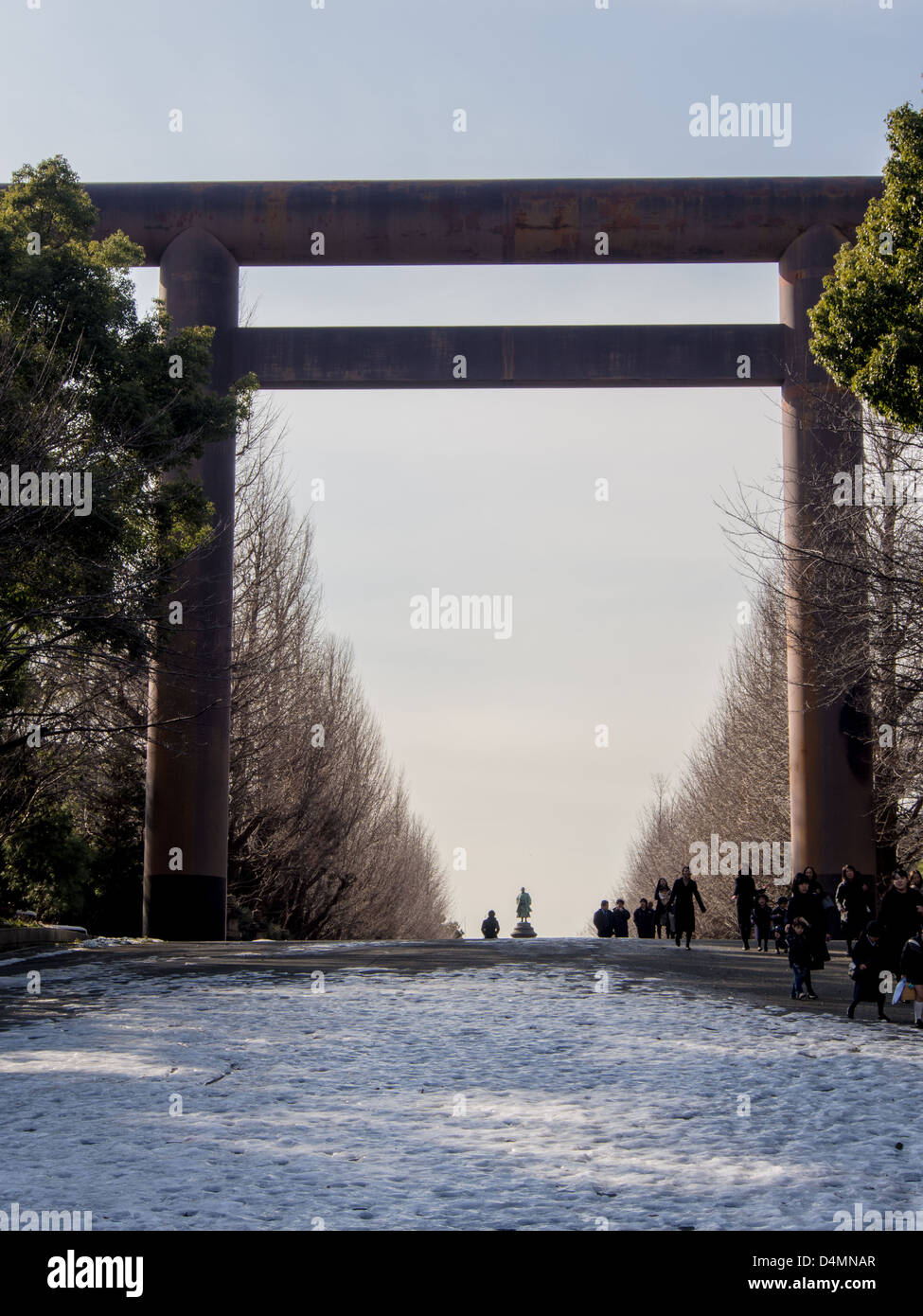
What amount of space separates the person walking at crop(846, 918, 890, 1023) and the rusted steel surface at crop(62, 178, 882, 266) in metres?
15.2

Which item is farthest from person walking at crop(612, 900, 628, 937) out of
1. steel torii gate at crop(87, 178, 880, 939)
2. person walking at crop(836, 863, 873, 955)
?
person walking at crop(836, 863, 873, 955)

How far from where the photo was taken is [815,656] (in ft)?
79.9

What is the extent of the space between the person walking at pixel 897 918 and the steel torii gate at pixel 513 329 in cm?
1119

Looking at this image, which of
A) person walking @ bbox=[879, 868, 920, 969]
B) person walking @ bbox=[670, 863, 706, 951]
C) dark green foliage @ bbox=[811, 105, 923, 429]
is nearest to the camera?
person walking @ bbox=[879, 868, 920, 969]

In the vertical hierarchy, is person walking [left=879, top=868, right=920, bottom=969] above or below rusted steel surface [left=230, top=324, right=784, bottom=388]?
below

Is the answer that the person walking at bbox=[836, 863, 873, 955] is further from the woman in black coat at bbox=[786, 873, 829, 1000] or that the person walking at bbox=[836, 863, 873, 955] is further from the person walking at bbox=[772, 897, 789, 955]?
the woman in black coat at bbox=[786, 873, 829, 1000]

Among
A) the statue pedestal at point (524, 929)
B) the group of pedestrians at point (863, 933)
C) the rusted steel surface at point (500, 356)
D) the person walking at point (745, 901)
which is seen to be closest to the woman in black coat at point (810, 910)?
the group of pedestrians at point (863, 933)

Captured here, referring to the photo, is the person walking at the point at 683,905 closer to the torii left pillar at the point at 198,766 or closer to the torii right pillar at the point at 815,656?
the torii right pillar at the point at 815,656

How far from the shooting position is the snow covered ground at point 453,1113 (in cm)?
698

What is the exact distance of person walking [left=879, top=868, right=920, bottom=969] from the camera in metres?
13.2

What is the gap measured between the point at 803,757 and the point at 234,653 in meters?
12.0

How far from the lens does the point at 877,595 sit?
20.9 metres

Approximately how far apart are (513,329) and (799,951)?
45.7 ft
